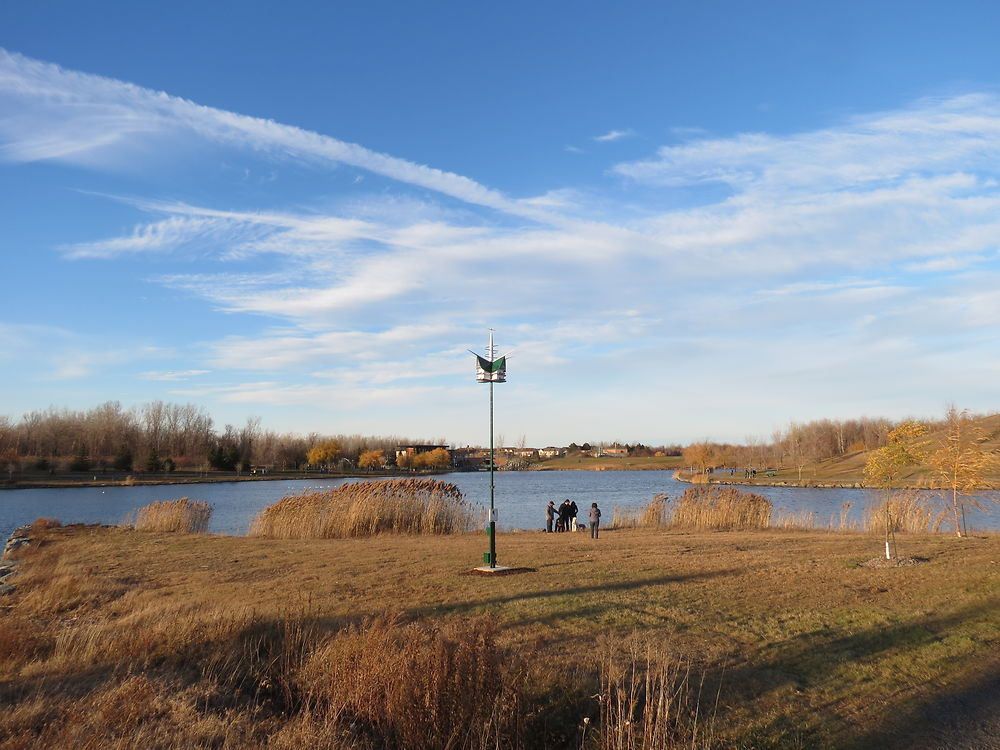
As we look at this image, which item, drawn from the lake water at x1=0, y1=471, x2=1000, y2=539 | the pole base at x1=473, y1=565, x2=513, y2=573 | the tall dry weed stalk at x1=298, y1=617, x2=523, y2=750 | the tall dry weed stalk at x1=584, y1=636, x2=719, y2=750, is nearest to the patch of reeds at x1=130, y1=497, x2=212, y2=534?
the lake water at x1=0, y1=471, x2=1000, y2=539

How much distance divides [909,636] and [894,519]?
707 inches

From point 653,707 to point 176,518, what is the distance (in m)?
26.1

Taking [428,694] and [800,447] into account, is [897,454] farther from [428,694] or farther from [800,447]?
[800,447]

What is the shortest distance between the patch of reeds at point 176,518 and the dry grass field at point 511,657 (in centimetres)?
1325

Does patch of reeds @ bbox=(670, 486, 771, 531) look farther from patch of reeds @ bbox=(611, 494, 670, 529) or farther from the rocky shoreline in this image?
the rocky shoreline

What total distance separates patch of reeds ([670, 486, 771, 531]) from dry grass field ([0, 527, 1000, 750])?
38.5ft

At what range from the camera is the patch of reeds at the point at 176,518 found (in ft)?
91.2

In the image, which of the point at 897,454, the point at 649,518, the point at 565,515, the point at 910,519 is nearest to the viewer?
the point at 897,454

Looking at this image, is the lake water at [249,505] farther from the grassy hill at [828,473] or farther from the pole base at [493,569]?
the pole base at [493,569]

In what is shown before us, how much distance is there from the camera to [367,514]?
24.6 metres

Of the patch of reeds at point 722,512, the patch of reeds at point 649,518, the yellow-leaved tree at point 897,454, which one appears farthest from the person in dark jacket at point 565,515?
the yellow-leaved tree at point 897,454

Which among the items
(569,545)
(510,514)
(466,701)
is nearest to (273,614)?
(466,701)

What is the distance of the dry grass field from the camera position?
20.2 ft

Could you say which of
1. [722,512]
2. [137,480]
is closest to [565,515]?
[722,512]
